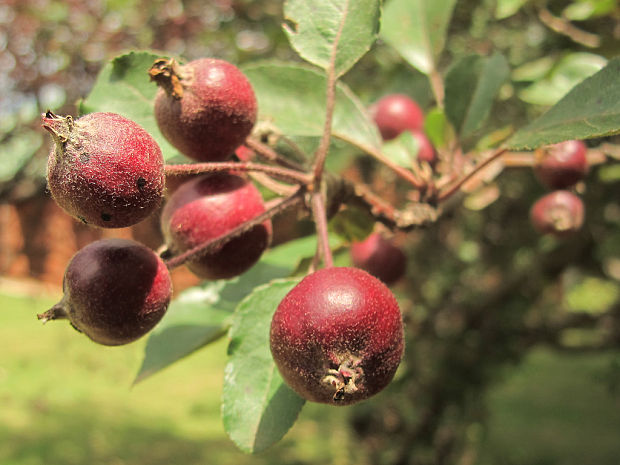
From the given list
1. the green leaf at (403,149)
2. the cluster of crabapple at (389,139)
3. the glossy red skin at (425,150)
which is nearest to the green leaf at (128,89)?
the cluster of crabapple at (389,139)

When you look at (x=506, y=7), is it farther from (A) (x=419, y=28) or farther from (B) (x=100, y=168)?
(B) (x=100, y=168)

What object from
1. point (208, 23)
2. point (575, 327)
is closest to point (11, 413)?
point (208, 23)

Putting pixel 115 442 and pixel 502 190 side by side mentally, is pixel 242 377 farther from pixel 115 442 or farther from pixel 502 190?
pixel 115 442

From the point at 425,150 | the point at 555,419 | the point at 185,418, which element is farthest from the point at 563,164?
the point at 185,418

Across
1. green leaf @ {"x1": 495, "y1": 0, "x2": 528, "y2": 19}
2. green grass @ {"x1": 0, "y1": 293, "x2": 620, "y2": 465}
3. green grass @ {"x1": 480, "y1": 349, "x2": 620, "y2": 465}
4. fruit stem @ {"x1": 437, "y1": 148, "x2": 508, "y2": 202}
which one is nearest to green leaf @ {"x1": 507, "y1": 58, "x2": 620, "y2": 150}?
fruit stem @ {"x1": 437, "y1": 148, "x2": 508, "y2": 202}

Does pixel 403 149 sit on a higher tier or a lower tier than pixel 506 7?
lower

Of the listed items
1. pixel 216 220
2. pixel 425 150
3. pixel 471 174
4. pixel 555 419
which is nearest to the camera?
pixel 216 220
